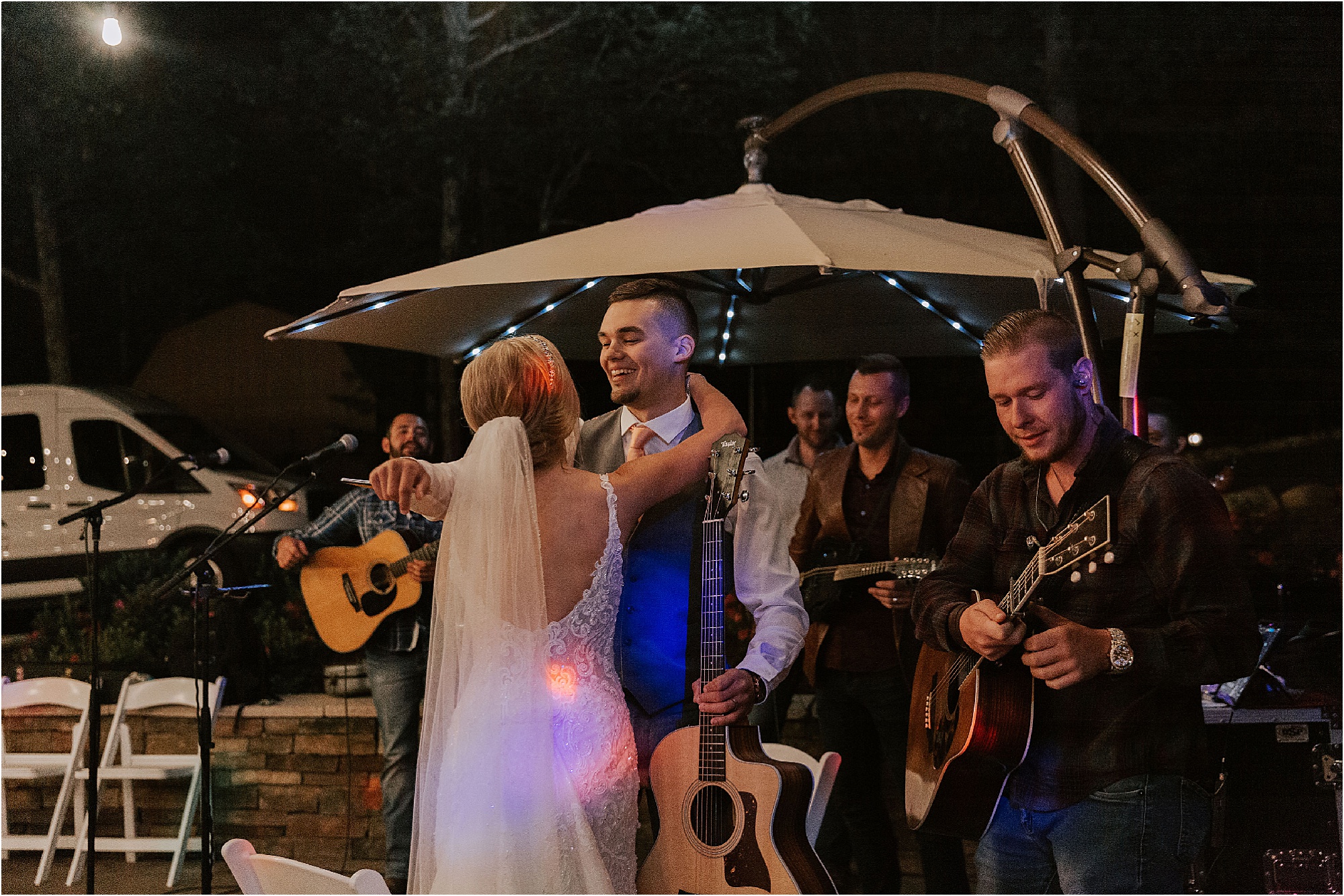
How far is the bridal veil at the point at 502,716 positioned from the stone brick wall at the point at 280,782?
120 inches

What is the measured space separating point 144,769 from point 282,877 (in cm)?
344

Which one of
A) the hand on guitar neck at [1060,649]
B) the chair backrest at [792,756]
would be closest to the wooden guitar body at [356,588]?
the chair backrest at [792,756]

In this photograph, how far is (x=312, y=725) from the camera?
553 centimetres

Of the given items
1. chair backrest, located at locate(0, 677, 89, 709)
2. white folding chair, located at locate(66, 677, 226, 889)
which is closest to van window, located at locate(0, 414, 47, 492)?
chair backrest, located at locate(0, 677, 89, 709)

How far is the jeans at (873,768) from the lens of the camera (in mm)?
4039

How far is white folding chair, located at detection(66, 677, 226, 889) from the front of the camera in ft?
17.3

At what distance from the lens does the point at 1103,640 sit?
2.35 meters

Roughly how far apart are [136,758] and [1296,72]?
25.7ft

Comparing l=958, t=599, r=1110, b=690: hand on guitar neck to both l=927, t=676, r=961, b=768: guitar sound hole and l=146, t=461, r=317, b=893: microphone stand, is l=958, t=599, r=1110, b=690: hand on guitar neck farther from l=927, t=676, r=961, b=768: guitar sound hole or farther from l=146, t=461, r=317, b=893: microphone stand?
l=146, t=461, r=317, b=893: microphone stand

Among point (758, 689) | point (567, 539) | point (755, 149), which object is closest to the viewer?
point (567, 539)

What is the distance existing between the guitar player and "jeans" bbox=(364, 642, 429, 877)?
1649mm

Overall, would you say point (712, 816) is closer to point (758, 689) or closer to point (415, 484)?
point (758, 689)

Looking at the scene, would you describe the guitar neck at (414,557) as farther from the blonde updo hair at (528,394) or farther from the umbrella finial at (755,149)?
the blonde updo hair at (528,394)

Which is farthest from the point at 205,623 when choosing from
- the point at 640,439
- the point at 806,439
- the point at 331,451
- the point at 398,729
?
the point at 806,439
